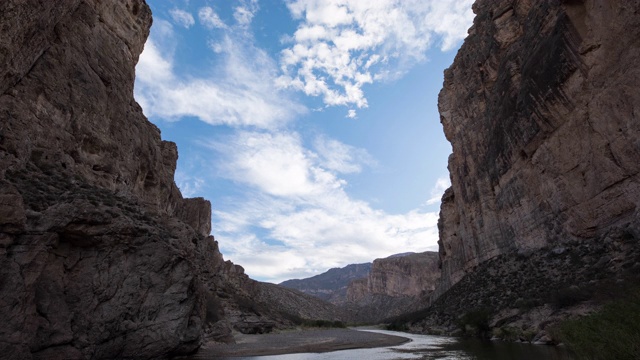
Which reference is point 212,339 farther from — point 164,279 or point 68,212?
point 68,212

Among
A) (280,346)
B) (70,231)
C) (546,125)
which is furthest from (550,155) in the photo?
(70,231)

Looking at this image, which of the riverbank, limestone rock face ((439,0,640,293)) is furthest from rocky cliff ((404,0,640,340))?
the riverbank

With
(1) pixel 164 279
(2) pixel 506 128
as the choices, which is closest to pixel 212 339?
(1) pixel 164 279

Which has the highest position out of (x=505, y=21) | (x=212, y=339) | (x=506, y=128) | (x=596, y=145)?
(x=505, y=21)

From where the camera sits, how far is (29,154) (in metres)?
17.9

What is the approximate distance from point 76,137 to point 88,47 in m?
9.43

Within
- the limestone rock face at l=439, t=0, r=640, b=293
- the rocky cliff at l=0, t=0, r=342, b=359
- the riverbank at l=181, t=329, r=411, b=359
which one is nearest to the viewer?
the rocky cliff at l=0, t=0, r=342, b=359

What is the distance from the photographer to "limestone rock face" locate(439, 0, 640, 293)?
27500mm

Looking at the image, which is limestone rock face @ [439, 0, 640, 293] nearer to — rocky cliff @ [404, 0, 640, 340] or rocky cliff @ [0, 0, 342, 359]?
rocky cliff @ [404, 0, 640, 340]

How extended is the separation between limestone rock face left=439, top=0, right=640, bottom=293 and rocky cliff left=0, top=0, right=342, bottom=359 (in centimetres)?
3003

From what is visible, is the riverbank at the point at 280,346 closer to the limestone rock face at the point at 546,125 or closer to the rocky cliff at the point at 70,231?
the rocky cliff at the point at 70,231

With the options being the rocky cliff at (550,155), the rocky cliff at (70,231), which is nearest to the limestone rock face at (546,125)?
the rocky cliff at (550,155)

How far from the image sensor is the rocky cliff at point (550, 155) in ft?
87.6

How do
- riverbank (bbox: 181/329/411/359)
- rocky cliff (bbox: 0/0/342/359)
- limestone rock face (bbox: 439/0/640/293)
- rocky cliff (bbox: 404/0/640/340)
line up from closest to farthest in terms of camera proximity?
rocky cliff (bbox: 0/0/342/359)
riverbank (bbox: 181/329/411/359)
rocky cliff (bbox: 404/0/640/340)
limestone rock face (bbox: 439/0/640/293)
